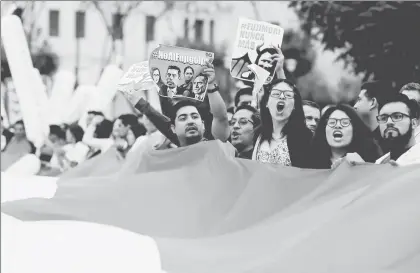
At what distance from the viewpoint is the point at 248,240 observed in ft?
10.0

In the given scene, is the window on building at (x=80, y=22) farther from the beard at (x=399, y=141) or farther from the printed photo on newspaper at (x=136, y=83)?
the beard at (x=399, y=141)

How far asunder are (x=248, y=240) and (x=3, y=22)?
1.78m

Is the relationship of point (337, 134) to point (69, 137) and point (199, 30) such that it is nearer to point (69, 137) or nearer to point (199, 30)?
point (199, 30)

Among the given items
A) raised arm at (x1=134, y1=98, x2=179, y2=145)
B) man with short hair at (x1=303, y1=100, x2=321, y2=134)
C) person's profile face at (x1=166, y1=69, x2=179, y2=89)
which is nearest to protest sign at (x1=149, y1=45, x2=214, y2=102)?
person's profile face at (x1=166, y1=69, x2=179, y2=89)

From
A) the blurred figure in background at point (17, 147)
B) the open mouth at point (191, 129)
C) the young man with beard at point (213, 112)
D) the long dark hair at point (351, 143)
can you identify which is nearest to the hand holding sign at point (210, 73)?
the young man with beard at point (213, 112)

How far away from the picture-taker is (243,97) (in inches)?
124

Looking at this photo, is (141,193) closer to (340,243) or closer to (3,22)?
(340,243)

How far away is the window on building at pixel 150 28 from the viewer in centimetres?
336

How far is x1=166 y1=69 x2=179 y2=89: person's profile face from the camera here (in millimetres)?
3204

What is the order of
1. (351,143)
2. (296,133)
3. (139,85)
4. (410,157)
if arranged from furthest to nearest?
(139,85) < (296,133) < (351,143) < (410,157)

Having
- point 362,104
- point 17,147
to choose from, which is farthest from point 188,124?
point 17,147

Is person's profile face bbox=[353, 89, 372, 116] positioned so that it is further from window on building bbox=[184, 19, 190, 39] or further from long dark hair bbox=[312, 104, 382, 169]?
window on building bbox=[184, 19, 190, 39]

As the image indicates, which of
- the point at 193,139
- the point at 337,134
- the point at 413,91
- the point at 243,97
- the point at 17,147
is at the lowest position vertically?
the point at 17,147

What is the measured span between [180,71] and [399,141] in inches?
40.3
